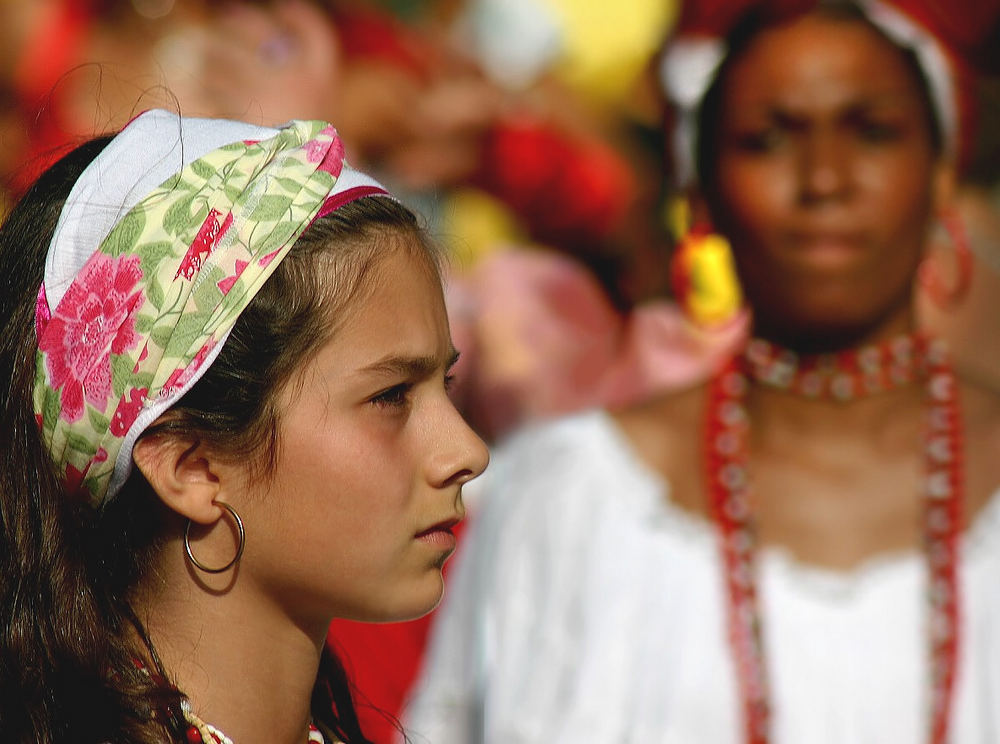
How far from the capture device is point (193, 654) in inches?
50.3

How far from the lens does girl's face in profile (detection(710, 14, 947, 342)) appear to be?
6.86 feet

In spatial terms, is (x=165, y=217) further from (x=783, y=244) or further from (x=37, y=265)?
(x=783, y=244)

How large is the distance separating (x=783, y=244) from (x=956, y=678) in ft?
2.12

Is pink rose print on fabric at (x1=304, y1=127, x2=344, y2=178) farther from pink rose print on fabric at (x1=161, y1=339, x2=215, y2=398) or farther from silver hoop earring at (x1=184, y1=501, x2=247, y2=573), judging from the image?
silver hoop earring at (x1=184, y1=501, x2=247, y2=573)

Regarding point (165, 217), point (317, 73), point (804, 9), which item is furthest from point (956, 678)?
point (317, 73)

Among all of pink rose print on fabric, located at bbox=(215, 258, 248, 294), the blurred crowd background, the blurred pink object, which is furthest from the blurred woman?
pink rose print on fabric, located at bbox=(215, 258, 248, 294)

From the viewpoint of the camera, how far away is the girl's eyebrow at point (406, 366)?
4.19 feet

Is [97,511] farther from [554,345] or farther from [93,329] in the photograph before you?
[554,345]

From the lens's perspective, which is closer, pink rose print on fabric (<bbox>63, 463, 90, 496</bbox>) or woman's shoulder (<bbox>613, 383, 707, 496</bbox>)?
pink rose print on fabric (<bbox>63, 463, 90, 496</bbox>)

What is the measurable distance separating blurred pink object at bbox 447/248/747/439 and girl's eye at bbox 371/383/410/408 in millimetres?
1916

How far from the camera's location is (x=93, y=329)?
1220 mm

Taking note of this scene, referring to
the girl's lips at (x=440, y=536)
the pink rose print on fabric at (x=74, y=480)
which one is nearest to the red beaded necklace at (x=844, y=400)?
the girl's lips at (x=440, y=536)

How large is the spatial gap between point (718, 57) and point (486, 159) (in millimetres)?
1841

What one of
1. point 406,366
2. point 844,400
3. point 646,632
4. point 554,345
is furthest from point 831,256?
point 554,345
